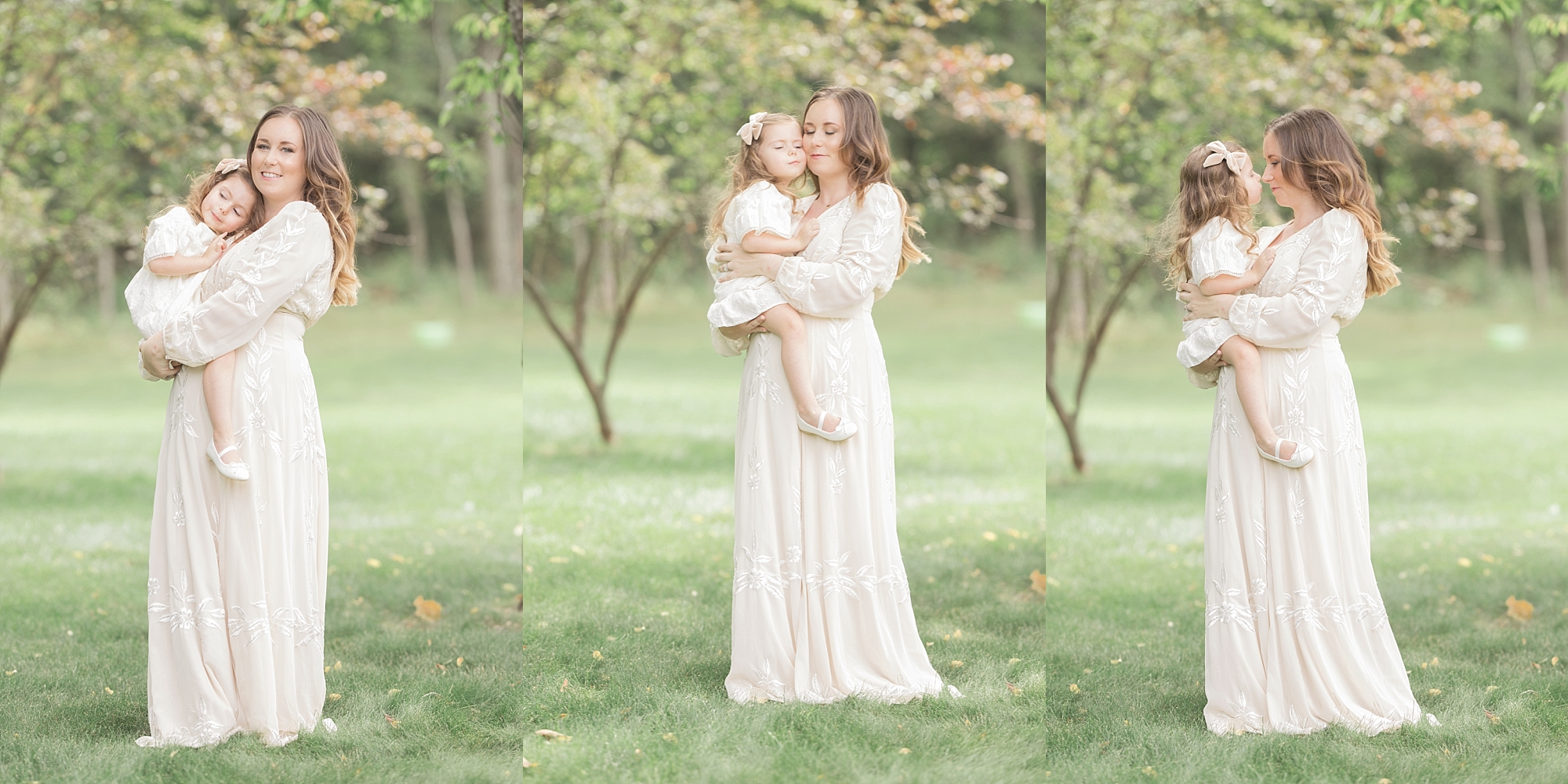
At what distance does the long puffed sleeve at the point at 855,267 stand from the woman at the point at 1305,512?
1.26 m

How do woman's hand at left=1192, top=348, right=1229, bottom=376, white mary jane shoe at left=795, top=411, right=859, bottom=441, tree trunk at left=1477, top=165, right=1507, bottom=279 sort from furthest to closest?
tree trunk at left=1477, top=165, right=1507, bottom=279
white mary jane shoe at left=795, top=411, right=859, bottom=441
woman's hand at left=1192, top=348, right=1229, bottom=376

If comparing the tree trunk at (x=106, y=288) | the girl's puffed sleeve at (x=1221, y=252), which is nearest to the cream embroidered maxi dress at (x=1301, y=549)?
the girl's puffed sleeve at (x=1221, y=252)

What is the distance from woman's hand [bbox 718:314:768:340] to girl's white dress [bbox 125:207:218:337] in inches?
77.7

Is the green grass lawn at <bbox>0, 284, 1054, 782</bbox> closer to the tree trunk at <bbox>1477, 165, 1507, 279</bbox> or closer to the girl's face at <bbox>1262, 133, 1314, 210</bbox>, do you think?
the girl's face at <bbox>1262, 133, 1314, 210</bbox>

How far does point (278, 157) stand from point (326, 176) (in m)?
0.18

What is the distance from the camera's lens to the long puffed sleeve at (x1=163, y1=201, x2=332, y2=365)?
176 inches

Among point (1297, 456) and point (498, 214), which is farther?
point (498, 214)

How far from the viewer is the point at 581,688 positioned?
5414mm

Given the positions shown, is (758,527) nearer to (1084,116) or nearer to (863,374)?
(863,374)

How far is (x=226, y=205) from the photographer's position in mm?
4758

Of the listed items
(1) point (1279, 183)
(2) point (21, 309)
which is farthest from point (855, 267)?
(2) point (21, 309)

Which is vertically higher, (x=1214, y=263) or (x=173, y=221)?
(x=173, y=221)

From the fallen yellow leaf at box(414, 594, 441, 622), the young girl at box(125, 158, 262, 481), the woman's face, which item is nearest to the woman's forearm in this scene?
the young girl at box(125, 158, 262, 481)

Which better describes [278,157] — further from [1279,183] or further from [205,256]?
[1279,183]
